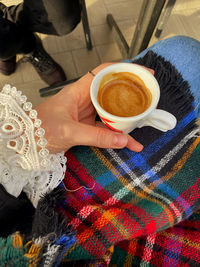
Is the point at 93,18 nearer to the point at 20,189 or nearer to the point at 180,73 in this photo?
the point at 180,73

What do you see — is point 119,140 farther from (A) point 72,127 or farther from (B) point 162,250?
(B) point 162,250

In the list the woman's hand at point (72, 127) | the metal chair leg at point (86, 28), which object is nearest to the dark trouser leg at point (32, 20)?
the metal chair leg at point (86, 28)

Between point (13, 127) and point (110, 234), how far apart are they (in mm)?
397

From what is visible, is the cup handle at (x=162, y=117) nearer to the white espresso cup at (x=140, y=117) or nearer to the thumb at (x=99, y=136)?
the white espresso cup at (x=140, y=117)

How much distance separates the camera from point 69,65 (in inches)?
56.6

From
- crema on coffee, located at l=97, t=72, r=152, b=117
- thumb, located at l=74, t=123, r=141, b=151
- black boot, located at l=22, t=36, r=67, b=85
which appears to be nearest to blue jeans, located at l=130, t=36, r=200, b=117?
crema on coffee, located at l=97, t=72, r=152, b=117

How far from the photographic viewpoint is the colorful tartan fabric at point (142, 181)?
0.61 m

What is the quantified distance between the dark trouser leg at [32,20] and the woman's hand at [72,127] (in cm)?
42

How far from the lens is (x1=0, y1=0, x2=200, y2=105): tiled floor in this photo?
4.59 ft

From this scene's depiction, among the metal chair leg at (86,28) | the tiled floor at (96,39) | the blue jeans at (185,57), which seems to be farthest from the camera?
the tiled floor at (96,39)

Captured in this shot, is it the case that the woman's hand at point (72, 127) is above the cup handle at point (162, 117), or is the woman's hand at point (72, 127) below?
below

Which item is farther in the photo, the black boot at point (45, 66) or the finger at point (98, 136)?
the black boot at point (45, 66)

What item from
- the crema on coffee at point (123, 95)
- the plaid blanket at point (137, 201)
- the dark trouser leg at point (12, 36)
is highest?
the crema on coffee at point (123, 95)

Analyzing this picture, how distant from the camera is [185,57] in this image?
830 millimetres
